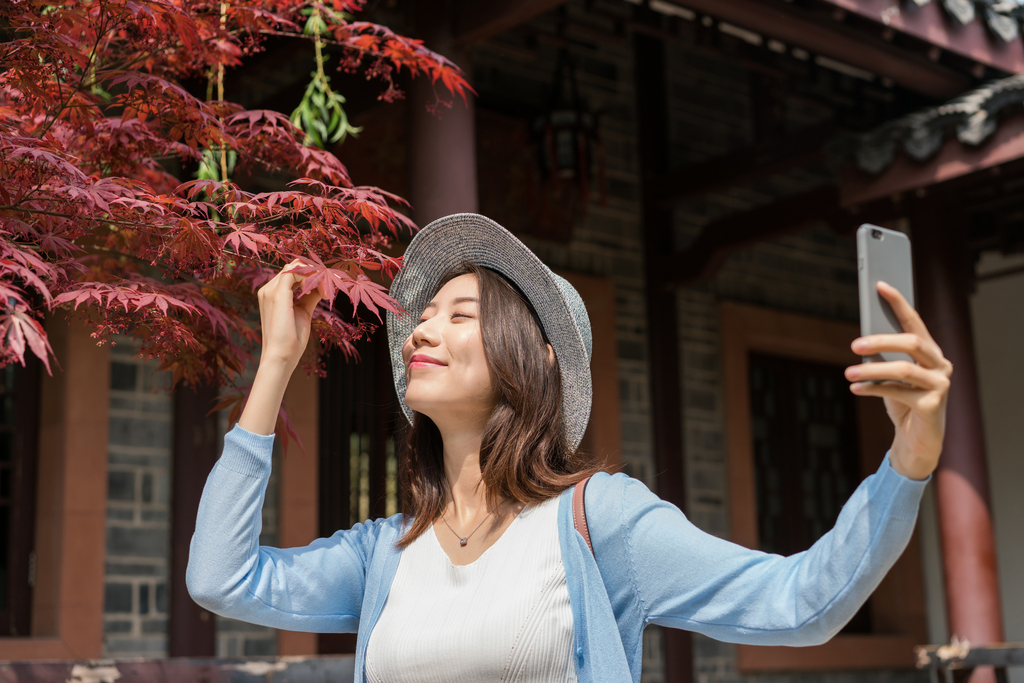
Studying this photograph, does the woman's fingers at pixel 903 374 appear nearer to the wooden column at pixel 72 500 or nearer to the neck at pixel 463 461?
the neck at pixel 463 461

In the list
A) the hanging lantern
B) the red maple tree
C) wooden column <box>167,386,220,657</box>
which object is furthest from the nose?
the hanging lantern

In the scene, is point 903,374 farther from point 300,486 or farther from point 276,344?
point 300,486

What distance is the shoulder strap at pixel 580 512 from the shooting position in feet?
5.45

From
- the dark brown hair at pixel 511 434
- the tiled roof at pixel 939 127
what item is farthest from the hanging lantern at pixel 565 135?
the dark brown hair at pixel 511 434

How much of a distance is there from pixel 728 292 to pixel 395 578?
5.76 meters

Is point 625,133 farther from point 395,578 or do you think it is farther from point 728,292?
point 395,578

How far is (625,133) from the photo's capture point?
7020mm

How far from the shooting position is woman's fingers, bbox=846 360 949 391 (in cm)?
118

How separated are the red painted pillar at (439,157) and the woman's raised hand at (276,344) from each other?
5.91ft

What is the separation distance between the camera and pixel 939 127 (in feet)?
15.1

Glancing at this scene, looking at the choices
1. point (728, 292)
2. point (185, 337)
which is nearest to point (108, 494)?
point (185, 337)

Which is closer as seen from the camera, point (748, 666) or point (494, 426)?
point (494, 426)

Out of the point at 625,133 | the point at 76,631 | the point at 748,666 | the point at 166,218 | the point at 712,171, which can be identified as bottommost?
the point at 748,666

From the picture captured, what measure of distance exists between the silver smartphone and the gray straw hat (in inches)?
31.0
